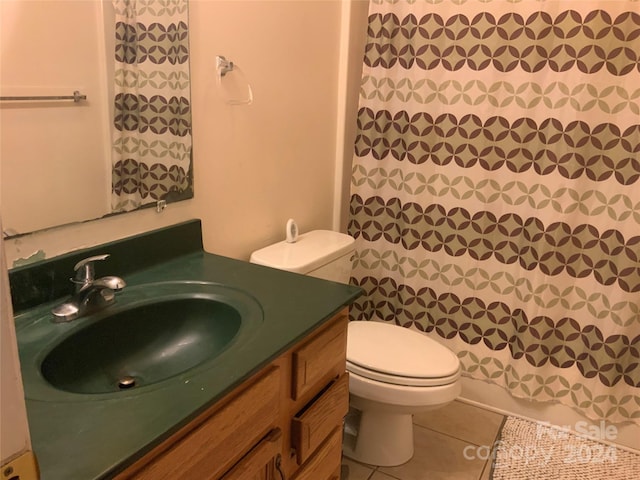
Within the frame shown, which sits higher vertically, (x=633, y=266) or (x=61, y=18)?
(x=61, y=18)

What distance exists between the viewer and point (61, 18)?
1.17 metres

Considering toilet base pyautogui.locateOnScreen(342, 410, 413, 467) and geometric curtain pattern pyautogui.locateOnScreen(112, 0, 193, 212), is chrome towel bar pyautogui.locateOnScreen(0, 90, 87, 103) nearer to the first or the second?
geometric curtain pattern pyautogui.locateOnScreen(112, 0, 193, 212)

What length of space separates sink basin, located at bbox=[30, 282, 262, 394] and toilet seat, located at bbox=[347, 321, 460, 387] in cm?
66

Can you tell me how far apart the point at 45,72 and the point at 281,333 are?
744 mm

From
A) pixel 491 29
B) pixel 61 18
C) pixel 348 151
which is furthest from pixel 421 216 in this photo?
pixel 61 18

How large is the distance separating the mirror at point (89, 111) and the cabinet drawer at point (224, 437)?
A: 60 cm

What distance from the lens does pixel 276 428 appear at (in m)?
1.14

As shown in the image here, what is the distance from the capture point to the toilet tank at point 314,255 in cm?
180

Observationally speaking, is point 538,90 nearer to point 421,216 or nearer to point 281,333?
point 421,216

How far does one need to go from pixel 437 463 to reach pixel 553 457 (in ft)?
1.49

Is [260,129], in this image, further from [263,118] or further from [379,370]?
[379,370]

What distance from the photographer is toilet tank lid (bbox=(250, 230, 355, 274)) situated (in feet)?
5.88

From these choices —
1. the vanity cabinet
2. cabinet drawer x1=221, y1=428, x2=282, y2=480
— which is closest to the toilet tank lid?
the vanity cabinet

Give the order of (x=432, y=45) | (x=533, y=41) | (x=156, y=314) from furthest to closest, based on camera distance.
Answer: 1. (x=432, y=45)
2. (x=533, y=41)
3. (x=156, y=314)
